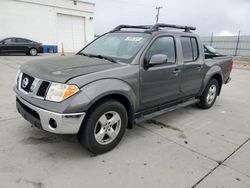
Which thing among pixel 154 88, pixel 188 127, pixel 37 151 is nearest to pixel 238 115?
pixel 188 127

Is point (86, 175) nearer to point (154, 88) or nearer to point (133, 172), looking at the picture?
point (133, 172)

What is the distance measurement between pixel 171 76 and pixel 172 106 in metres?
0.72

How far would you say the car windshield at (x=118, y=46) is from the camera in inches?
141

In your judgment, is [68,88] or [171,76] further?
[171,76]

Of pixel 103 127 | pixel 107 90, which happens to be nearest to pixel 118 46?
pixel 107 90

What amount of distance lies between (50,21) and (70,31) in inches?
103

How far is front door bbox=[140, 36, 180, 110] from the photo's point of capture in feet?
11.7

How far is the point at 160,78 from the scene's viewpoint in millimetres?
3766

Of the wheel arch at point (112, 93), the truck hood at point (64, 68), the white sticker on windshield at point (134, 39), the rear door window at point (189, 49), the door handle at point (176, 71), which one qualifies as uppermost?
the white sticker on windshield at point (134, 39)

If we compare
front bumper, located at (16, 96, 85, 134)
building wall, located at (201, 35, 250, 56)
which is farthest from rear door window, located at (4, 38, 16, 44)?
building wall, located at (201, 35, 250, 56)

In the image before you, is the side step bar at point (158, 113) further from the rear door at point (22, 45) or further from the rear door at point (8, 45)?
the rear door at point (22, 45)

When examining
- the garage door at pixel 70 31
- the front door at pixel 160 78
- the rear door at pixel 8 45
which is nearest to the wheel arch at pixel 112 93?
the front door at pixel 160 78

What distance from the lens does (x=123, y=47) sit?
380 centimetres

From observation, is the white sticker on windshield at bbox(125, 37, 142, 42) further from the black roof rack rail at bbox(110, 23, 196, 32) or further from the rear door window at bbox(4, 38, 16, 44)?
the rear door window at bbox(4, 38, 16, 44)
